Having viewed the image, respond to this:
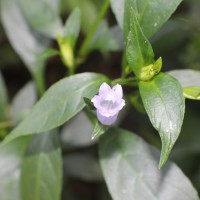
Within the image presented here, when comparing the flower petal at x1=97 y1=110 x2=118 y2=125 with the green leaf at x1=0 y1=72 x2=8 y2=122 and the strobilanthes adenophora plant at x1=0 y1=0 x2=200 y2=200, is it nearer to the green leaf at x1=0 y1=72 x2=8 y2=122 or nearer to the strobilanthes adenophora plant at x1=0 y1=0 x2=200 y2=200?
the strobilanthes adenophora plant at x1=0 y1=0 x2=200 y2=200

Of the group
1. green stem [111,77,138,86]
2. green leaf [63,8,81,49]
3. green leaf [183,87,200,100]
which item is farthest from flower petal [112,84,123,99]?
green leaf [63,8,81,49]

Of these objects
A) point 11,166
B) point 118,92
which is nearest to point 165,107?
point 118,92

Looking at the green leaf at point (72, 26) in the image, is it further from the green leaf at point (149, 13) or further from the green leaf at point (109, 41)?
the green leaf at point (149, 13)

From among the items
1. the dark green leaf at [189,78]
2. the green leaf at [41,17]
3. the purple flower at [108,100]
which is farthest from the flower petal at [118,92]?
the green leaf at [41,17]

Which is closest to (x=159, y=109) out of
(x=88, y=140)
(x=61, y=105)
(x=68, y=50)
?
(x=61, y=105)

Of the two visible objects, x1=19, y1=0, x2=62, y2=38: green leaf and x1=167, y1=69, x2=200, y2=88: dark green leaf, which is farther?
x1=19, y1=0, x2=62, y2=38: green leaf

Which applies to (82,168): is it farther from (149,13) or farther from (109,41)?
(149,13)
